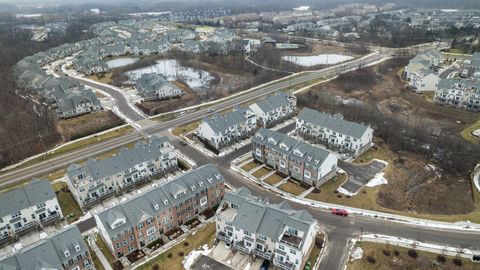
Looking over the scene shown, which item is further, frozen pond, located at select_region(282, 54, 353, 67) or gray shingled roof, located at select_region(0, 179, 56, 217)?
frozen pond, located at select_region(282, 54, 353, 67)

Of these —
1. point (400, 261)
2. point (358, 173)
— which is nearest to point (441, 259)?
point (400, 261)

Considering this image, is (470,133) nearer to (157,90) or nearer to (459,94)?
(459,94)

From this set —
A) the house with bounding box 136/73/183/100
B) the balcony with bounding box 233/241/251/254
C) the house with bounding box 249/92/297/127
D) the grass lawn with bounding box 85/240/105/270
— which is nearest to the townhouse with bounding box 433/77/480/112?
the house with bounding box 249/92/297/127

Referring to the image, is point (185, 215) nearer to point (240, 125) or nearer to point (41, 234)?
point (41, 234)

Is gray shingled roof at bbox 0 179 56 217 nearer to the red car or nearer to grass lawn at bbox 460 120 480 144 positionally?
the red car

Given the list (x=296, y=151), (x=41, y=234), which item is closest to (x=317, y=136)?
(x=296, y=151)
